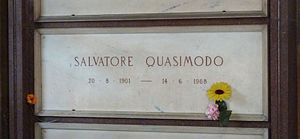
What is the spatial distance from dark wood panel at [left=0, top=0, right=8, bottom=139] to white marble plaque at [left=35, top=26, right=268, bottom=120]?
0.08m

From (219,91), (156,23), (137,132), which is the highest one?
(156,23)

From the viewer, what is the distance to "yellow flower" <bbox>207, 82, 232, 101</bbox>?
1135 mm

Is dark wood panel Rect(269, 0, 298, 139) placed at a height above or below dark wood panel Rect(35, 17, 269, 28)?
below

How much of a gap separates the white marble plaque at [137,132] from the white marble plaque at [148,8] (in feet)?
0.94

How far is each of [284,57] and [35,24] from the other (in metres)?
0.65

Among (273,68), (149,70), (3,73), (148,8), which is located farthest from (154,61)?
(3,73)

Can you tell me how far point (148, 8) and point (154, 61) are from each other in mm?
138

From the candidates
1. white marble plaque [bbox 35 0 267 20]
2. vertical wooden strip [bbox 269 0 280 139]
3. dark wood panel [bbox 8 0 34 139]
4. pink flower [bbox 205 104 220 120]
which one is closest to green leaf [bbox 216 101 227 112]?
pink flower [bbox 205 104 220 120]

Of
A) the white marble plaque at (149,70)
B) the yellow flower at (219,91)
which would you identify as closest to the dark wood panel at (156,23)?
the white marble plaque at (149,70)

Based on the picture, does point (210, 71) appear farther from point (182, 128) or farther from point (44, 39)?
point (44, 39)

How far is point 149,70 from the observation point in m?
1.18

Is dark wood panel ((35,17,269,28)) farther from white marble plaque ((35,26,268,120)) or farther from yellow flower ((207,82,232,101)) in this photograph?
yellow flower ((207,82,232,101))

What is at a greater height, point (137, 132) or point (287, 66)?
point (287, 66)

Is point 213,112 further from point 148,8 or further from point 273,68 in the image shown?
point 148,8
